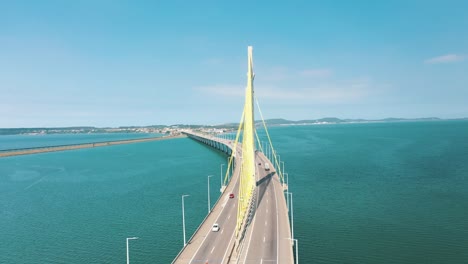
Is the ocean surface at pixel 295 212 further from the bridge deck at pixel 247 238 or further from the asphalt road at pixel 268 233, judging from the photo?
the bridge deck at pixel 247 238

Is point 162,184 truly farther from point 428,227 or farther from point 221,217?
point 428,227

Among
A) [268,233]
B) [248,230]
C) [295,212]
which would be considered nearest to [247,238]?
[248,230]

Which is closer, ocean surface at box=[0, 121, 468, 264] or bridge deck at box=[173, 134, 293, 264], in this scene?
bridge deck at box=[173, 134, 293, 264]

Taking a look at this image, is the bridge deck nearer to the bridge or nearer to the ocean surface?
the bridge

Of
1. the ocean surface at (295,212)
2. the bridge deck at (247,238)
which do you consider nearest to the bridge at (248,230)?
the bridge deck at (247,238)

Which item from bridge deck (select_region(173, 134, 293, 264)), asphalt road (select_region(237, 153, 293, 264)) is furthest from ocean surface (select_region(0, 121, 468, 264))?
bridge deck (select_region(173, 134, 293, 264))

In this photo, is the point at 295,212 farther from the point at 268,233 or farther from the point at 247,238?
the point at 247,238

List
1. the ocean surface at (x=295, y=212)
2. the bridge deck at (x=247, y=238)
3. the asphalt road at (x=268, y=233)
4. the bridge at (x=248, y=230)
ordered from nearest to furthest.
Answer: the asphalt road at (x=268, y=233)
the bridge deck at (x=247, y=238)
the bridge at (x=248, y=230)
the ocean surface at (x=295, y=212)

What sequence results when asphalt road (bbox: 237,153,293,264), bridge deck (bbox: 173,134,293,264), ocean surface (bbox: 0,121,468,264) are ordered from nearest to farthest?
1. asphalt road (bbox: 237,153,293,264)
2. bridge deck (bbox: 173,134,293,264)
3. ocean surface (bbox: 0,121,468,264)

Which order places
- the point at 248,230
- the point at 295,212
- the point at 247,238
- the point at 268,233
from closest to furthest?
the point at 247,238
the point at 268,233
the point at 248,230
the point at 295,212

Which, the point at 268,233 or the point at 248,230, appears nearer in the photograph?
the point at 268,233
